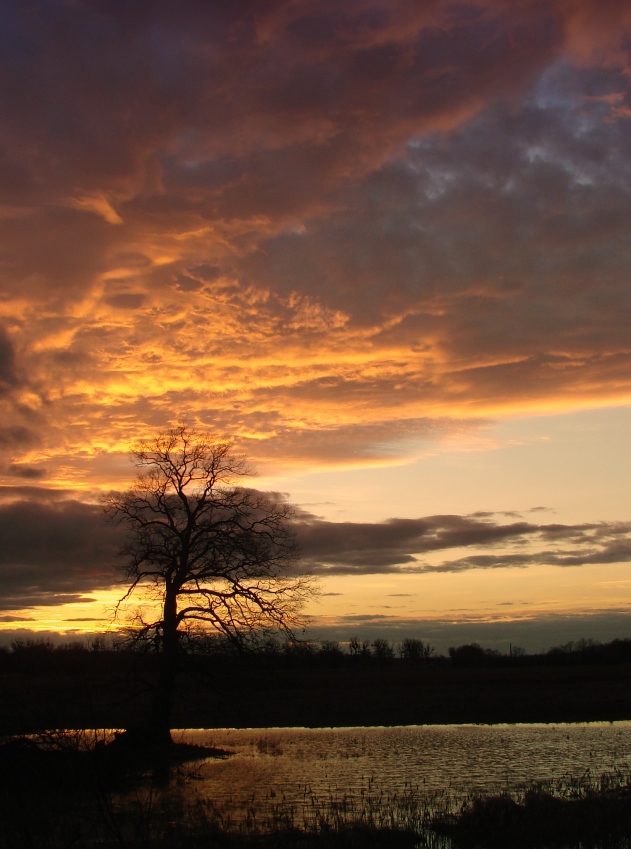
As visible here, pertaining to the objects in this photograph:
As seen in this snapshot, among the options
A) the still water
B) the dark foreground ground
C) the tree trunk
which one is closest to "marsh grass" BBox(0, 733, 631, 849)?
the still water

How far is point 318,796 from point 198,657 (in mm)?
11536

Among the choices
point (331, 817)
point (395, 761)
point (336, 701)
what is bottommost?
point (336, 701)

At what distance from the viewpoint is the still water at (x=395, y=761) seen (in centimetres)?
2066

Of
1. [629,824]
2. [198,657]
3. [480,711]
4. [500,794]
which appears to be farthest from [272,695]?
[629,824]

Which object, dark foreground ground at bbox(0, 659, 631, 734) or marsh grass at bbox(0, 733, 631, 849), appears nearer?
marsh grass at bbox(0, 733, 631, 849)

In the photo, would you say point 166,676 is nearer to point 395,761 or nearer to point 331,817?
point 395,761

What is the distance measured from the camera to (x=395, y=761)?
25938 mm

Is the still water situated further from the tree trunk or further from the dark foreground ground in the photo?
the tree trunk

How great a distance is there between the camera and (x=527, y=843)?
1473 cm

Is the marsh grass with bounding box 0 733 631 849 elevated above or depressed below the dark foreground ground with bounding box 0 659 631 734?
above

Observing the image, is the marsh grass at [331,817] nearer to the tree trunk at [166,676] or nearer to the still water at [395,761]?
the still water at [395,761]

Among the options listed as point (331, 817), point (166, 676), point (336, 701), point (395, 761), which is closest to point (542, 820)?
point (331, 817)

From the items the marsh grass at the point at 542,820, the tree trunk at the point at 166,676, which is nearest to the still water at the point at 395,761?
the marsh grass at the point at 542,820

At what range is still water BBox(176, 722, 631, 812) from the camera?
2066cm
